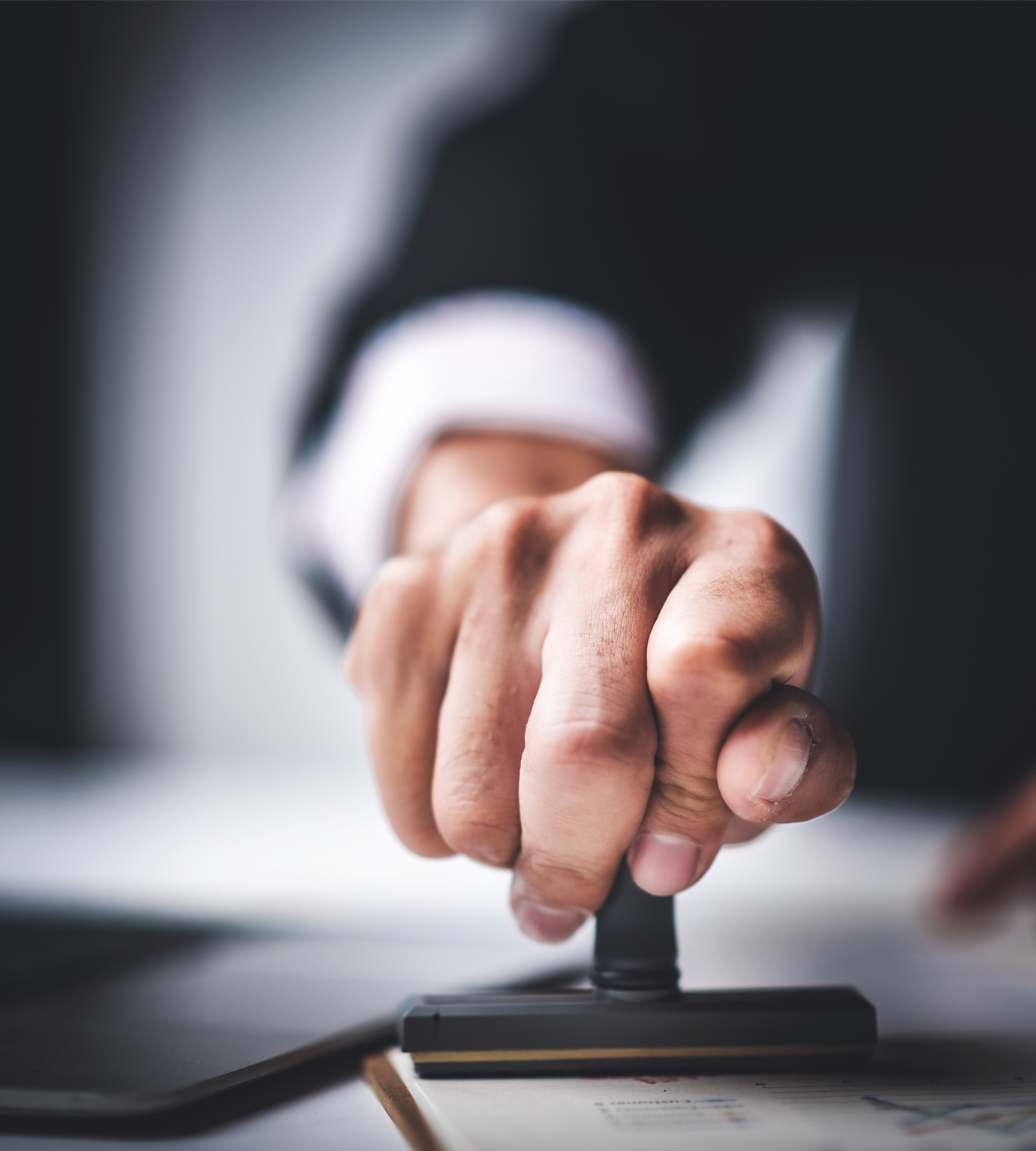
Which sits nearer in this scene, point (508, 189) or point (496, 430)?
point (496, 430)

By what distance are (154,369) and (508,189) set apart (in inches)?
50.8

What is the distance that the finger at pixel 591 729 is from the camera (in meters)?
0.22

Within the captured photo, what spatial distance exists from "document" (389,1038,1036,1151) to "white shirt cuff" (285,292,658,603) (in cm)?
56

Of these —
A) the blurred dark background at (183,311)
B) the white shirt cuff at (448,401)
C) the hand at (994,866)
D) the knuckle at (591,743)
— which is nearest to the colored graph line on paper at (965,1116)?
the knuckle at (591,743)

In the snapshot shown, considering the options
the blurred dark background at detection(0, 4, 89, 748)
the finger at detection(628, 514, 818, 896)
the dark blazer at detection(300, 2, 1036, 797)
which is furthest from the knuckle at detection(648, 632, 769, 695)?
the blurred dark background at detection(0, 4, 89, 748)

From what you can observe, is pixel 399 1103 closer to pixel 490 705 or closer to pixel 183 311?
pixel 490 705

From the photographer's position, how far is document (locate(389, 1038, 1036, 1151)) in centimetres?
19

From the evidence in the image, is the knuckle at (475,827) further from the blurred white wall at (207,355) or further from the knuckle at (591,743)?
the blurred white wall at (207,355)

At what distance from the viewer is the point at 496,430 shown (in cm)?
74

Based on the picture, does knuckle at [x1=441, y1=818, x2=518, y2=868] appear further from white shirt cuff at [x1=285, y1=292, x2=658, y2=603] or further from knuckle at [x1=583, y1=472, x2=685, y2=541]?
white shirt cuff at [x1=285, y1=292, x2=658, y2=603]

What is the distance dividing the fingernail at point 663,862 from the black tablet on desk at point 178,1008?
10cm

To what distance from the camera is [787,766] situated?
22cm

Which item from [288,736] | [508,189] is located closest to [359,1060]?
[508,189]

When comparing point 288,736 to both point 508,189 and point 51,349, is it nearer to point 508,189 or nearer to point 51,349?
point 51,349
